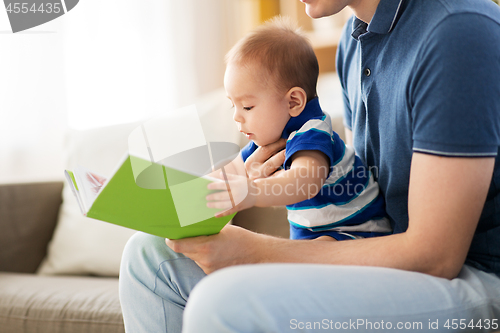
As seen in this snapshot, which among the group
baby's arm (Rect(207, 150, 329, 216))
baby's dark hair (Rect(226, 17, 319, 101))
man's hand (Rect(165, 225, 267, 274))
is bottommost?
man's hand (Rect(165, 225, 267, 274))

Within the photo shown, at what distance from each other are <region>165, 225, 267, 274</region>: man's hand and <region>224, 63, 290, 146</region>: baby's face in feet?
0.76

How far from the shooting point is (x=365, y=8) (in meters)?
0.93

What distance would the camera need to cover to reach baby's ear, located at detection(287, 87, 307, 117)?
0.94 meters

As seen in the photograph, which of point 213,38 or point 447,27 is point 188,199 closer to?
point 447,27

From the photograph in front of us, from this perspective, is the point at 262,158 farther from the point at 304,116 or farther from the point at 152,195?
the point at 152,195

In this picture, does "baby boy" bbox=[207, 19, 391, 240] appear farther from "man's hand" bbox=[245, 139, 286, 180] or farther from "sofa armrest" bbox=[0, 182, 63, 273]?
"sofa armrest" bbox=[0, 182, 63, 273]

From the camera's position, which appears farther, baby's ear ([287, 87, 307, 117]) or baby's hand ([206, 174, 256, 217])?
baby's ear ([287, 87, 307, 117])

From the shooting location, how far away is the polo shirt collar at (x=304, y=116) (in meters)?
0.95

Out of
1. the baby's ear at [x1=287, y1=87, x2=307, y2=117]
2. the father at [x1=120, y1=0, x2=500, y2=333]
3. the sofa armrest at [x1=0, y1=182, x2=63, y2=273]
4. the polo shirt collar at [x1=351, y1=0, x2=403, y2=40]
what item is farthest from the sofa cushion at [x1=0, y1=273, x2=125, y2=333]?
the polo shirt collar at [x1=351, y1=0, x2=403, y2=40]

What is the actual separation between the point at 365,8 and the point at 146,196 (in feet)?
2.02

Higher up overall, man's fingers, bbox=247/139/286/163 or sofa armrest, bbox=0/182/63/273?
man's fingers, bbox=247/139/286/163

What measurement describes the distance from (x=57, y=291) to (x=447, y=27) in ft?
4.09

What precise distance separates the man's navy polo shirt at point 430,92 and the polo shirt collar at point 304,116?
10cm

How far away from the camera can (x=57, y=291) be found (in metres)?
1.33
